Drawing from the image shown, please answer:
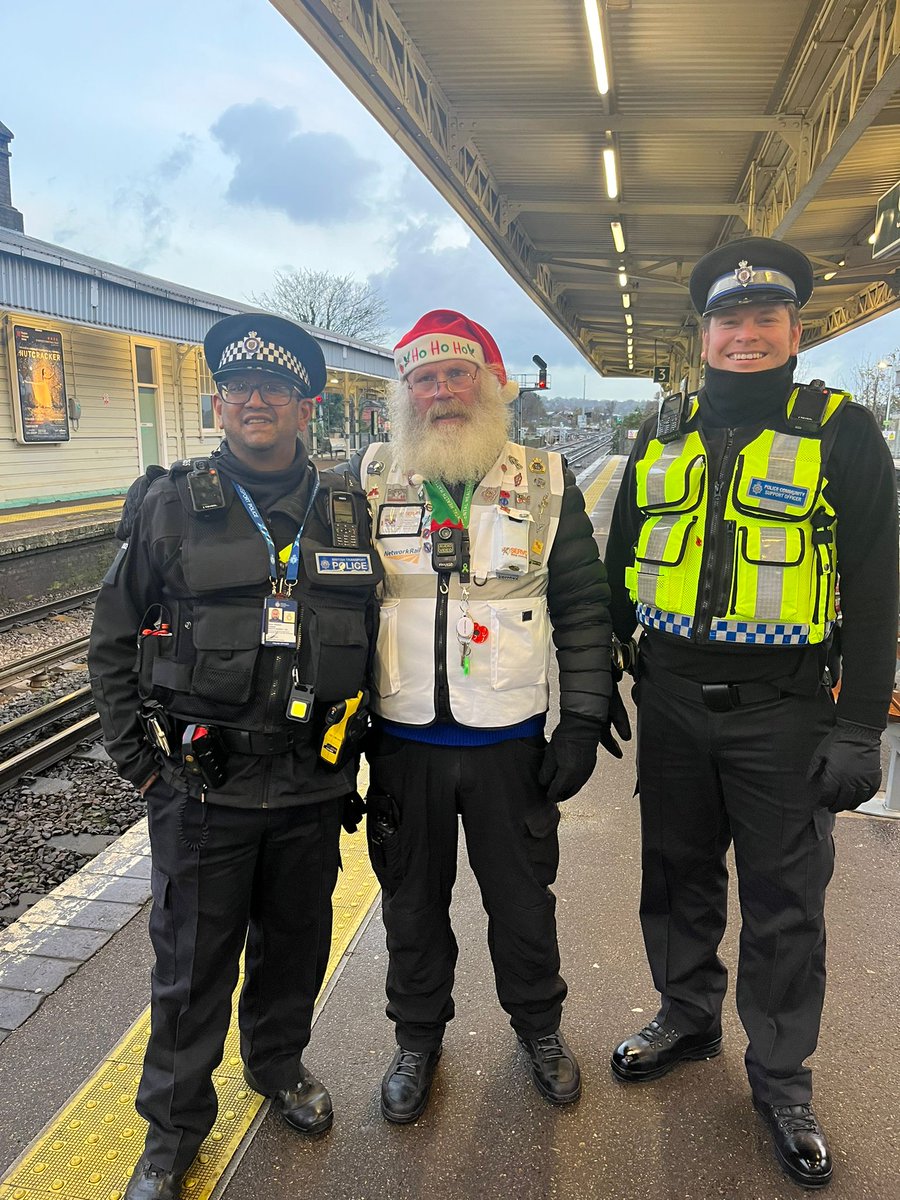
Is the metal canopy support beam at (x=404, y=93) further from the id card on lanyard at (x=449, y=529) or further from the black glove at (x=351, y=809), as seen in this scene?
the black glove at (x=351, y=809)

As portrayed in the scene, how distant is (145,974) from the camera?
2.81 meters

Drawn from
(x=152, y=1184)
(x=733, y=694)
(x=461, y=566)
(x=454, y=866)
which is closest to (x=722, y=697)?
(x=733, y=694)

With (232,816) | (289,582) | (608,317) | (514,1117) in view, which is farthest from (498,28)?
(608,317)

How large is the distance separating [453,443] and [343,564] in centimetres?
50

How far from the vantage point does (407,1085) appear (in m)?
2.28

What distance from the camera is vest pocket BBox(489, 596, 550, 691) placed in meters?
2.28

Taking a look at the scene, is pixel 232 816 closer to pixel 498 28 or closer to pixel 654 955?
pixel 654 955

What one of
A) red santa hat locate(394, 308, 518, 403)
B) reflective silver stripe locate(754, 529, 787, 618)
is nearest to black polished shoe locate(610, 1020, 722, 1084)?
reflective silver stripe locate(754, 529, 787, 618)

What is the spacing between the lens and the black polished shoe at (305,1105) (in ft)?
7.13

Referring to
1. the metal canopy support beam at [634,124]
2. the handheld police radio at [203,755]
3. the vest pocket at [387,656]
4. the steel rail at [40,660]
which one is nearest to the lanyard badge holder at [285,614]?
the handheld police radio at [203,755]

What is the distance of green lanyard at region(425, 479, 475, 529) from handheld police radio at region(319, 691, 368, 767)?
0.55 m

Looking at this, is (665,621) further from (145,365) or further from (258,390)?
(145,365)

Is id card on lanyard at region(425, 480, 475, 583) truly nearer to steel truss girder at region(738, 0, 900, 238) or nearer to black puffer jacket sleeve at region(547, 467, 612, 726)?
black puffer jacket sleeve at region(547, 467, 612, 726)

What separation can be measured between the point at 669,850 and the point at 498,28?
6.79 meters
